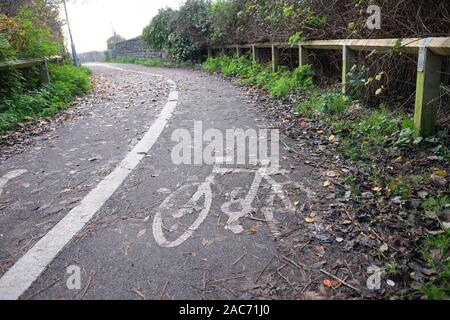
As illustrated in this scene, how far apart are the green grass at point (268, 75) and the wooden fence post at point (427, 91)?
11.6 ft

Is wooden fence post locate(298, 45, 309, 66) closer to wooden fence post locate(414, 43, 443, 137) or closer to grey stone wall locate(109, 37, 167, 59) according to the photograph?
wooden fence post locate(414, 43, 443, 137)

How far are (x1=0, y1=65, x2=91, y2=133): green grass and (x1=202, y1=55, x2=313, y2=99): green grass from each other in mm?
4755

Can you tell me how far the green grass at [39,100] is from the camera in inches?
258

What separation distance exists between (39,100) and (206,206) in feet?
19.5

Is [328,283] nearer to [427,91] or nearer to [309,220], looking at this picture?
[309,220]

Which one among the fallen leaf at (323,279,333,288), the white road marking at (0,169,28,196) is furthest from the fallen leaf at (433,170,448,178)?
the white road marking at (0,169,28,196)

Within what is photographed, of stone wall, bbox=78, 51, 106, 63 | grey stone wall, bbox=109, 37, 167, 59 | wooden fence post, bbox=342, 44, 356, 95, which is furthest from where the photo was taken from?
stone wall, bbox=78, 51, 106, 63

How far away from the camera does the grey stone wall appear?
2439 cm

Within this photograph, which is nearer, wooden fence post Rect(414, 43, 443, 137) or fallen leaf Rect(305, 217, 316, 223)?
fallen leaf Rect(305, 217, 316, 223)

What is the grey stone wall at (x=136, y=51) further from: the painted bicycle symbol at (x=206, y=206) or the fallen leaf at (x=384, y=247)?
the fallen leaf at (x=384, y=247)

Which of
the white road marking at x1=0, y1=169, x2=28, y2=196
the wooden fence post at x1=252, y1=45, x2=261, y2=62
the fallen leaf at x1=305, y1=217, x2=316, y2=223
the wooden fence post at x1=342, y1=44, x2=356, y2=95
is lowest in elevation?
the fallen leaf at x1=305, y1=217, x2=316, y2=223

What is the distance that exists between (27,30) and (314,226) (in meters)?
9.36

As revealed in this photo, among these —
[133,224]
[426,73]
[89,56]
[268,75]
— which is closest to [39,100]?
[268,75]

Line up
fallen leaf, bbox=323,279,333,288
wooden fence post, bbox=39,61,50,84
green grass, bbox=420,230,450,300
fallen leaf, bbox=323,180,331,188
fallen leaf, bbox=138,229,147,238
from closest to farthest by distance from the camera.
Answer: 1. green grass, bbox=420,230,450,300
2. fallen leaf, bbox=323,279,333,288
3. fallen leaf, bbox=138,229,147,238
4. fallen leaf, bbox=323,180,331,188
5. wooden fence post, bbox=39,61,50,84
